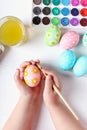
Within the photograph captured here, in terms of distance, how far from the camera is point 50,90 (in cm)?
80

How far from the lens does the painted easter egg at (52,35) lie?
0.82m

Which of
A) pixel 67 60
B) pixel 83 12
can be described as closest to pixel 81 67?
pixel 67 60

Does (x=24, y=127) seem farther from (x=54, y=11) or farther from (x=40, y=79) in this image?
(x=54, y=11)

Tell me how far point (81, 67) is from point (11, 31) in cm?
19

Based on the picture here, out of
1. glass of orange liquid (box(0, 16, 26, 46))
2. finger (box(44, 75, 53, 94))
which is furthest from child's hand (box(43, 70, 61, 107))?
glass of orange liquid (box(0, 16, 26, 46))

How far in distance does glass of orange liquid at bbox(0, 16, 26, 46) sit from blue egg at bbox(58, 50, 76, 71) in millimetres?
109

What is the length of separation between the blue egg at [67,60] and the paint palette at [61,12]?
0.25 ft

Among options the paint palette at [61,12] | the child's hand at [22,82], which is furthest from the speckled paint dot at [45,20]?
the child's hand at [22,82]

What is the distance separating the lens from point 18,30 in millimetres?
840

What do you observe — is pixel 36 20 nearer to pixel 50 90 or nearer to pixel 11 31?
pixel 11 31

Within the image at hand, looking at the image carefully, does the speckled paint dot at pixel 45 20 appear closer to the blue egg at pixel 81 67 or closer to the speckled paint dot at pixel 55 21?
the speckled paint dot at pixel 55 21

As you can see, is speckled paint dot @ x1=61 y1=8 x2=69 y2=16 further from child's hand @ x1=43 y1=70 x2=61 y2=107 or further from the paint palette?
child's hand @ x1=43 y1=70 x2=61 y2=107

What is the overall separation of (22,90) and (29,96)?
0.02 m

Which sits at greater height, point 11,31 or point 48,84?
point 11,31
